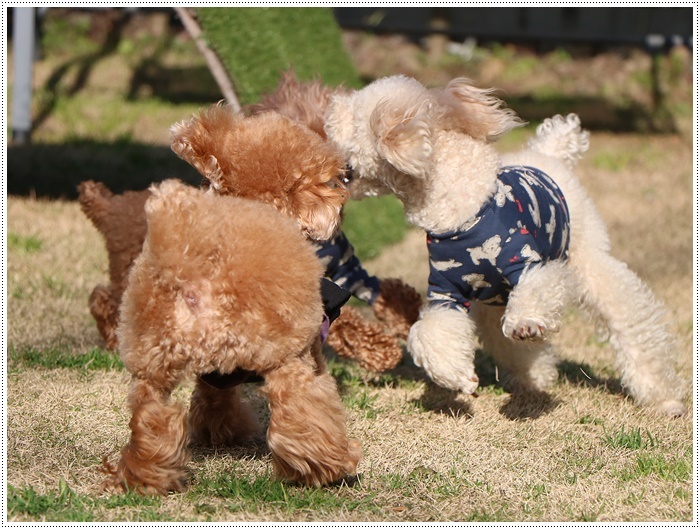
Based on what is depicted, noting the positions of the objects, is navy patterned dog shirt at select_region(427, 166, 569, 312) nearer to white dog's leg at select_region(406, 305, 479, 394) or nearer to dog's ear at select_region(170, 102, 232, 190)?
white dog's leg at select_region(406, 305, 479, 394)

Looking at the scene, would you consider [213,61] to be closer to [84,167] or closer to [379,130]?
[84,167]

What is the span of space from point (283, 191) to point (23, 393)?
4.91 feet

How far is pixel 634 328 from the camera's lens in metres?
3.73

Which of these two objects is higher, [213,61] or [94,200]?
[213,61]

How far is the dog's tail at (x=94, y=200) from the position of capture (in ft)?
13.8

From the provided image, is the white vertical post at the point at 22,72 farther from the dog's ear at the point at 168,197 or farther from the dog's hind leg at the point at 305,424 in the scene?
the dog's hind leg at the point at 305,424

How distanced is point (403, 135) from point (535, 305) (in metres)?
0.72

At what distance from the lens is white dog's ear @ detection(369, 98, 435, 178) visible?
3.08m

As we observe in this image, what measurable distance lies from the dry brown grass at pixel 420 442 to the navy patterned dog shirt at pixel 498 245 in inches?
20.9

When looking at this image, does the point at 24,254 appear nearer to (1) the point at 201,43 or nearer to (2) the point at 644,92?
(1) the point at 201,43

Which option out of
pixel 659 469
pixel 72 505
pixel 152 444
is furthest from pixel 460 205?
pixel 72 505

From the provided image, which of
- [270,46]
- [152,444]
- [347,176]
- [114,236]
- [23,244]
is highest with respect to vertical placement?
[270,46]

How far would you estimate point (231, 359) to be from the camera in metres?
2.57

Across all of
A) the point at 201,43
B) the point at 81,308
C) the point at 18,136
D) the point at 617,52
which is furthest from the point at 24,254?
the point at 617,52
